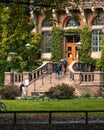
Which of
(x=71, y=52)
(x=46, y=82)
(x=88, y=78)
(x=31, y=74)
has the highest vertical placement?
(x=71, y=52)

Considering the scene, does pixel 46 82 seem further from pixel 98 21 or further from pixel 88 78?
pixel 98 21

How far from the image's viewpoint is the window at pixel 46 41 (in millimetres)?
61969

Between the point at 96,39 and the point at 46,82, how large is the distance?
7869 millimetres

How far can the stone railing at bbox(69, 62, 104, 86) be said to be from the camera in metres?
53.0

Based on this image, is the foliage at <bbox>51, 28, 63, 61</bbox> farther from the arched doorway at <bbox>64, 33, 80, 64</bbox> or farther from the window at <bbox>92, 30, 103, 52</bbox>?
the window at <bbox>92, 30, 103, 52</bbox>

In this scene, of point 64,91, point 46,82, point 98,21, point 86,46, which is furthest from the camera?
point 98,21

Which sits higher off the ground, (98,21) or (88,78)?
(98,21)

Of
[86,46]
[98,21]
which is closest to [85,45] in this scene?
[86,46]

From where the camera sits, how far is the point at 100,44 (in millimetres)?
59250

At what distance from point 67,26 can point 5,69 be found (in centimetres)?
693

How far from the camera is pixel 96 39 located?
197 feet

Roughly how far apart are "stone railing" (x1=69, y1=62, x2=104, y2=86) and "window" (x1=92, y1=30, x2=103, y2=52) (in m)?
6.11

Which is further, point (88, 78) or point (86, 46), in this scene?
point (86, 46)

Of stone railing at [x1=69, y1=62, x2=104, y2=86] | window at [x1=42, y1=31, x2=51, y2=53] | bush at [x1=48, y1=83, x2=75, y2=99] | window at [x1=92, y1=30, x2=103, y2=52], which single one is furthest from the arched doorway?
bush at [x1=48, y1=83, x2=75, y2=99]
